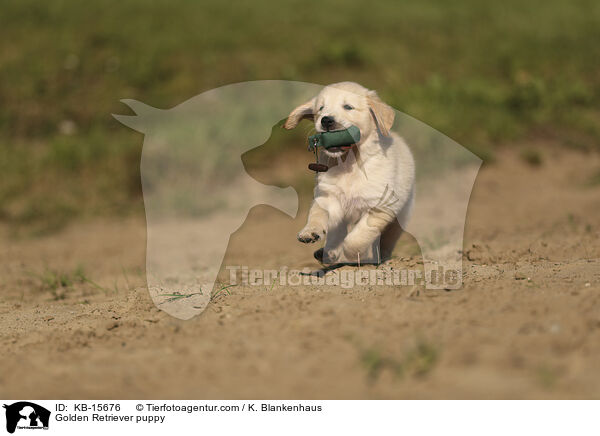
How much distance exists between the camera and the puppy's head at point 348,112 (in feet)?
11.4

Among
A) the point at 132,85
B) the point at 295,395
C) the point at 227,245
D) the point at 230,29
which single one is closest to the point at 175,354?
the point at 295,395

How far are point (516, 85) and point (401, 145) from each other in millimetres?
6149

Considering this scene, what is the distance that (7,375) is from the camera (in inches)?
111

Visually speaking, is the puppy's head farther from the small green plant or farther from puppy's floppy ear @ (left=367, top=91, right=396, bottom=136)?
the small green plant

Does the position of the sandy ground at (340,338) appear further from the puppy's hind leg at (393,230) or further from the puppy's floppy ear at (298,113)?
the puppy's floppy ear at (298,113)

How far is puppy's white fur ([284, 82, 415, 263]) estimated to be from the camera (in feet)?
11.7

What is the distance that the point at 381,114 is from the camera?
356 cm

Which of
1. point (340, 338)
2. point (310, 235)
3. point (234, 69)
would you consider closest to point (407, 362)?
point (340, 338)

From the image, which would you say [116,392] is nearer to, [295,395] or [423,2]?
[295,395]

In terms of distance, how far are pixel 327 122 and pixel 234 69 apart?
23.2ft
